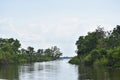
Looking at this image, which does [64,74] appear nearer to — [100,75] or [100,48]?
[100,75]

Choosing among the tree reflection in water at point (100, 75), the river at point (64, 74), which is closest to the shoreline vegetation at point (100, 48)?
the river at point (64, 74)

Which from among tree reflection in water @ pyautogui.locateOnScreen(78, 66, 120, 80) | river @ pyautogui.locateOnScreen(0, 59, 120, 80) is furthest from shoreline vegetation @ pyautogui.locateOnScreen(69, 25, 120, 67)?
tree reflection in water @ pyautogui.locateOnScreen(78, 66, 120, 80)

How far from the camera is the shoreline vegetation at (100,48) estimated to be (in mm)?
87438

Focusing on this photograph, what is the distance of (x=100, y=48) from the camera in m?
107

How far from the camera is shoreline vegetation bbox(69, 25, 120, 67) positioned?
87438mm

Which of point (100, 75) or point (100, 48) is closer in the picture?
point (100, 75)

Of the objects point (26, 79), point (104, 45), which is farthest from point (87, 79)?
point (104, 45)

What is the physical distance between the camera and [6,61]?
13975 cm

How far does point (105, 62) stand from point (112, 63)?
13.3ft

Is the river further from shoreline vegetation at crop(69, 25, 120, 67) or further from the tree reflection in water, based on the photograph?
shoreline vegetation at crop(69, 25, 120, 67)

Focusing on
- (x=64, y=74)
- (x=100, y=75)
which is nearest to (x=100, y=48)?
(x=64, y=74)

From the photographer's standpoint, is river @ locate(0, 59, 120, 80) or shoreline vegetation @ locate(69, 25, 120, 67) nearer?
river @ locate(0, 59, 120, 80)

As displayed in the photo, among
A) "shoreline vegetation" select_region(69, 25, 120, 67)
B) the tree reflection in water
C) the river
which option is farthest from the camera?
"shoreline vegetation" select_region(69, 25, 120, 67)

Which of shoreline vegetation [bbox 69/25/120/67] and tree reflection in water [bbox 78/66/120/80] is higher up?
shoreline vegetation [bbox 69/25/120/67]
